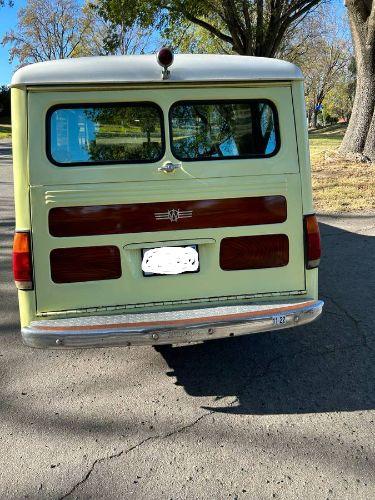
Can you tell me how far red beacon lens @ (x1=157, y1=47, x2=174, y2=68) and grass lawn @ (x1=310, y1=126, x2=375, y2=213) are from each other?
6878mm

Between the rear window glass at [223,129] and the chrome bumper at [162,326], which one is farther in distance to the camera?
the rear window glass at [223,129]

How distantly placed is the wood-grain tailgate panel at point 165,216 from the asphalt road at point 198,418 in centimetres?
121

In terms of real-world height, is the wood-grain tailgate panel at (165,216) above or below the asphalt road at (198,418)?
above

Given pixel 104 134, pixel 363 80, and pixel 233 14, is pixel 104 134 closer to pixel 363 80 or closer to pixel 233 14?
pixel 363 80

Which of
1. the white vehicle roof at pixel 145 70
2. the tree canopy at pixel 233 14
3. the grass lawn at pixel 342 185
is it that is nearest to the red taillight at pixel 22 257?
the white vehicle roof at pixel 145 70

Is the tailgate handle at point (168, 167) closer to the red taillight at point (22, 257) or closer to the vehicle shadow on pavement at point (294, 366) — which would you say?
the red taillight at point (22, 257)

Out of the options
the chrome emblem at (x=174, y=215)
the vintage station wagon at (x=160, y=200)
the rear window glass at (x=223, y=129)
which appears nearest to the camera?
the vintage station wagon at (x=160, y=200)

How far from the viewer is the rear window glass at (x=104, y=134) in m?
3.12

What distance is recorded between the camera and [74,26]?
53.0m

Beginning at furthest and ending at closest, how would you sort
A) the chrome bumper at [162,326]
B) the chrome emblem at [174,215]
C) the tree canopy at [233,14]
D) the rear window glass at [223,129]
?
the tree canopy at [233,14]
the rear window glass at [223,129]
the chrome emblem at [174,215]
the chrome bumper at [162,326]

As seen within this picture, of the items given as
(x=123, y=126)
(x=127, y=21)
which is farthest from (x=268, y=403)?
(x=127, y=21)

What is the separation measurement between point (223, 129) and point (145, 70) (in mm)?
712

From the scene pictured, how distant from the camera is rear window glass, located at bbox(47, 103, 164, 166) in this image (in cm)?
312

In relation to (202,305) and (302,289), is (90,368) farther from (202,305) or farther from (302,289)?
(302,289)
